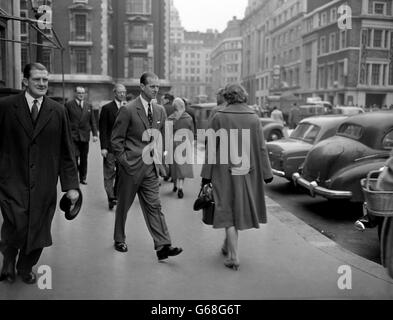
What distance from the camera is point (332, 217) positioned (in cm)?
779

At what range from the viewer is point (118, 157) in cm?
514

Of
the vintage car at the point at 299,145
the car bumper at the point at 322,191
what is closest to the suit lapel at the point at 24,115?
the car bumper at the point at 322,191

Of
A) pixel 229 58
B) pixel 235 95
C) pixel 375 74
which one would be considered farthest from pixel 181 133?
pixel 229 58

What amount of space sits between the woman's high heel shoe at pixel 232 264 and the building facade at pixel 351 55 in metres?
26.4

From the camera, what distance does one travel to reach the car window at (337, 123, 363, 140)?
8047 mm

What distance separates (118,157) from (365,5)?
34.3m

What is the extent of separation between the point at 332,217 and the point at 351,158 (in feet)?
3.36

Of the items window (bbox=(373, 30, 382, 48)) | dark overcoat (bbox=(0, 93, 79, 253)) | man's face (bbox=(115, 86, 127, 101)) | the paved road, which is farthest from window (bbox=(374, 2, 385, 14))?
dark overcoat (bbox=(0, 93, 79, 253))

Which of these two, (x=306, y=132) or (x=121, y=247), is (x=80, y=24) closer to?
(x=306, y=132)

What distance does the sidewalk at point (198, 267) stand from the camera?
13.6 ft

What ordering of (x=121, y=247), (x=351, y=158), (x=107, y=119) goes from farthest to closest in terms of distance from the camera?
(x=107, y=119) → (x=351, y=158) → (x=121, y=247)

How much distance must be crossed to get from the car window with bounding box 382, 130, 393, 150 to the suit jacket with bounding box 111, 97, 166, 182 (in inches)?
162

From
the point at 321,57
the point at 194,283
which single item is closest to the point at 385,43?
the point at 321,57
